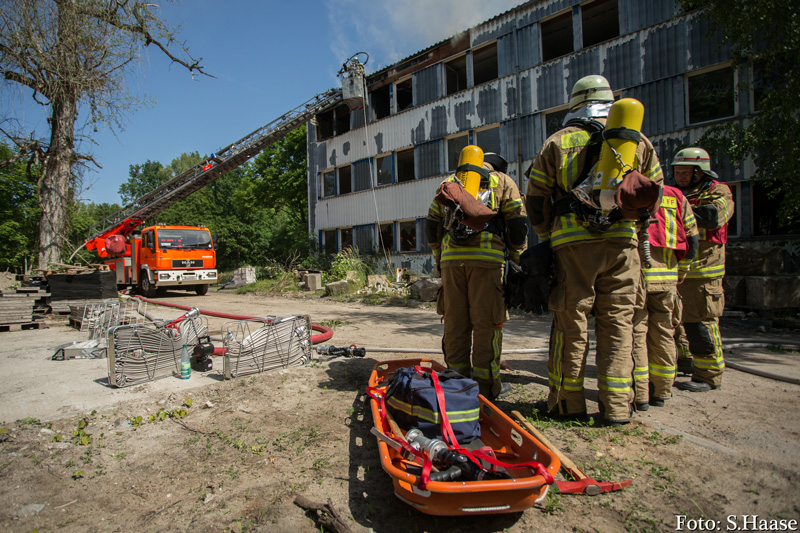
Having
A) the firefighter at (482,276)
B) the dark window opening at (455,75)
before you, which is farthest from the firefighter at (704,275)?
the dark window opening at (455,75)

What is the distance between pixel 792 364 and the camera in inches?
173

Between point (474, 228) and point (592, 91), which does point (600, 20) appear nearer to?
point (592, 91)

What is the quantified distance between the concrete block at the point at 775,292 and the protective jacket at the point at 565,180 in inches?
231

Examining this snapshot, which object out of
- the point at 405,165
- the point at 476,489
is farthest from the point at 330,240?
the point at 476,489

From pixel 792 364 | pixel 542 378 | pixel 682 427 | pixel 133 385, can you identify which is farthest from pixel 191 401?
pixel 792 364

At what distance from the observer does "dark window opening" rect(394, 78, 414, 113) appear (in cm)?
1688

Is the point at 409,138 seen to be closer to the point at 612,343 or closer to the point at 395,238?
the point at 395,238

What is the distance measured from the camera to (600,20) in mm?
12477

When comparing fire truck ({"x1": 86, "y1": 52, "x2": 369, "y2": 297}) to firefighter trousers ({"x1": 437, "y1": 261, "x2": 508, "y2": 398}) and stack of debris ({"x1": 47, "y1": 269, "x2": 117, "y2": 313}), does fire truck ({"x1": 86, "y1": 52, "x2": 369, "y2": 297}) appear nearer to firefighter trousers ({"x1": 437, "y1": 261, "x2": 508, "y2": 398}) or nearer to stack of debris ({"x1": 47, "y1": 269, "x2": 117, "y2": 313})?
stack of debris ({"x1": 47, "y1": 269, "x2": 117, "y2": 313})

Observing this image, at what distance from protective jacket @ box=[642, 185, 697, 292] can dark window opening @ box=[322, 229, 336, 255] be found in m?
16.8

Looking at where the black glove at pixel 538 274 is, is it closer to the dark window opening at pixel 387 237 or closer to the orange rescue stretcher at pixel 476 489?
the orange rescue stretcher at pixel 476 489

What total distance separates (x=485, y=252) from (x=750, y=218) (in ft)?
32.2

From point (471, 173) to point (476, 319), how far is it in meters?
1.19

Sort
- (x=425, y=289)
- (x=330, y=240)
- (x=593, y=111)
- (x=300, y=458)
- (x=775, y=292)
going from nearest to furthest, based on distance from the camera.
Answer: (x=300, y=458) → (x=593, y=111) → (x=775, y=292) → (x=425, y=289) → (x=330, y=240)
